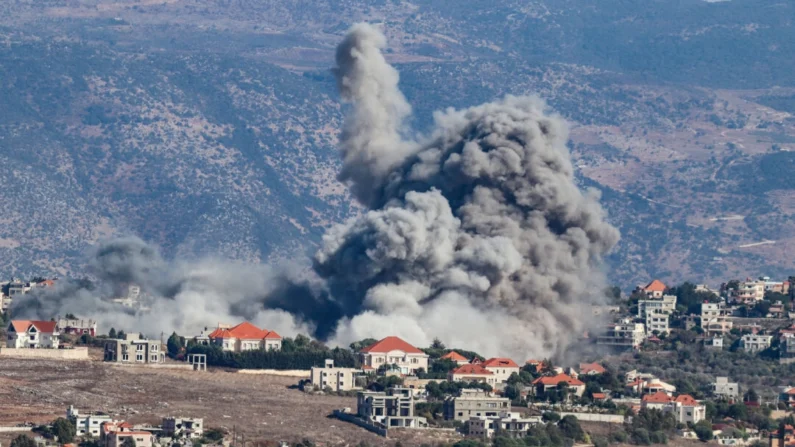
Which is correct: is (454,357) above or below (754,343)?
below

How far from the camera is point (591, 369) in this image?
117562 millimetres

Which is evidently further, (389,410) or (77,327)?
(77,327)

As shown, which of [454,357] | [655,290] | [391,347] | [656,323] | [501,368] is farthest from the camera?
[655,290]

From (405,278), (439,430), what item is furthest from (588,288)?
(439,430)

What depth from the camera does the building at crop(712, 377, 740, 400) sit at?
11469cm

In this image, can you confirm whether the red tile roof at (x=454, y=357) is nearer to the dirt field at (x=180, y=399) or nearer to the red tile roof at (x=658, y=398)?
the dirt field at (x=180, y=399)

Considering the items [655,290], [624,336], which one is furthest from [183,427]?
[655,290]

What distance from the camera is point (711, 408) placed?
108m

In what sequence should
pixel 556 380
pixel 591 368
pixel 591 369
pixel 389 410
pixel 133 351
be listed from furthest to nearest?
pixel 591 368
pixel 591 369
pixel 133 351
pixel 556 380
pixel 389 410

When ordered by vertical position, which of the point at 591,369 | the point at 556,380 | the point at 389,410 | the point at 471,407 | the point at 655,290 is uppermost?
the point at 655,290

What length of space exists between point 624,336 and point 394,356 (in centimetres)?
2250

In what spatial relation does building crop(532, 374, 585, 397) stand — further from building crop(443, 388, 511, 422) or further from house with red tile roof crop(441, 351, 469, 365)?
building crop(443, 388, 511, 422)

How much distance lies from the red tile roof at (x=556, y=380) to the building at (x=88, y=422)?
21995 millimetres

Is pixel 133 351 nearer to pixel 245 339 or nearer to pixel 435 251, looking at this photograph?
pixel 245 339
